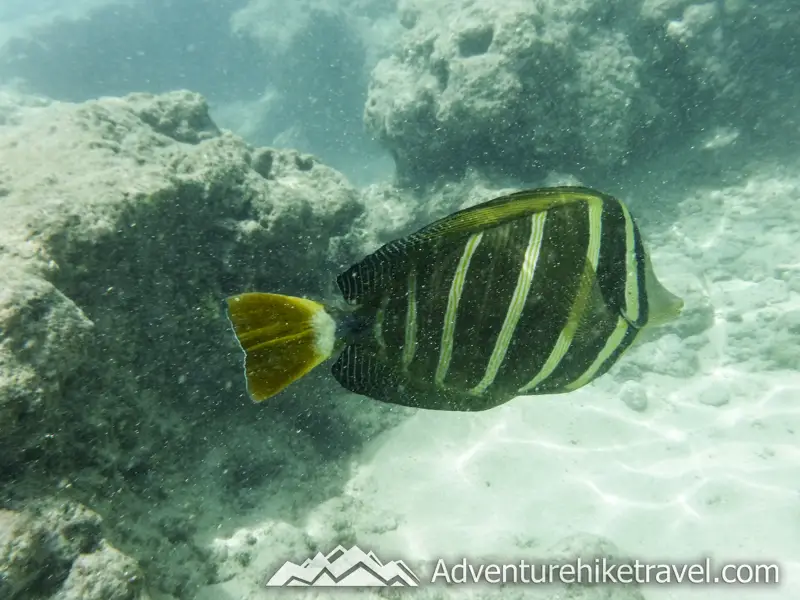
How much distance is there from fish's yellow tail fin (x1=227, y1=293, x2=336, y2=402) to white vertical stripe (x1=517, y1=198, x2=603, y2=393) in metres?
0.47

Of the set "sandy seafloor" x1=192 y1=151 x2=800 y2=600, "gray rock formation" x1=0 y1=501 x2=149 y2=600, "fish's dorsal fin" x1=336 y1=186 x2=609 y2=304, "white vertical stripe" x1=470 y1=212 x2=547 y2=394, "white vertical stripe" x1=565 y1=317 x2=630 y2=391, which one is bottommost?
"sandy seafloor" x1=192 y1=151 x2=800 y2=600

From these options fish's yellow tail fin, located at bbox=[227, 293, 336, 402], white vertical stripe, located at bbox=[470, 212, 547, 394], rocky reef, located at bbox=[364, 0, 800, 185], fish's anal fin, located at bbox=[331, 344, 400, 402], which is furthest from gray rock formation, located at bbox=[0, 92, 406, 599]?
rocky reef, located at bbox=[364, 0, 800, 185]

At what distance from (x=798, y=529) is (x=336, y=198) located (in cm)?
427

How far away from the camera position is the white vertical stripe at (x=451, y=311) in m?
1.07

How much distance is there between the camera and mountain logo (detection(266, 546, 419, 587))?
283 cm

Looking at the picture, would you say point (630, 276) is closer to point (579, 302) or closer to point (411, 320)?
point (579, 302)

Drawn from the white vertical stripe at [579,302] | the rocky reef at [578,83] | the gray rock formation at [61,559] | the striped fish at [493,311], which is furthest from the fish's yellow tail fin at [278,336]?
the rocky reef at [578,83]

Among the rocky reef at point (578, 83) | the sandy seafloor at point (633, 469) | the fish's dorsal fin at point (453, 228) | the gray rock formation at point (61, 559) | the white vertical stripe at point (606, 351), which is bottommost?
the sandy seafloor at point (633, 469)

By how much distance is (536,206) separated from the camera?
3.52ft

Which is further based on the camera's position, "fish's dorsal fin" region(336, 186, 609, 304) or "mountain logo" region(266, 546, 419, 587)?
"mountain logo" region(266, 546, 419, 587)

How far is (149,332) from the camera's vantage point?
3.24 meters

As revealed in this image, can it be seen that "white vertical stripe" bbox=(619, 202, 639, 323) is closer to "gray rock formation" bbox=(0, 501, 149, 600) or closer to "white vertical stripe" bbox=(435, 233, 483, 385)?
"white vertical stripe" bbox=(435, 233, 483, 385)

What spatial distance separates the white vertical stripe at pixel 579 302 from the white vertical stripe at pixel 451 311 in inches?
7.3

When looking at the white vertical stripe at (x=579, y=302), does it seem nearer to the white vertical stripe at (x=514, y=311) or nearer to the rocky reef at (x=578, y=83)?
the white vertical stripe at (x=514, y=311)
